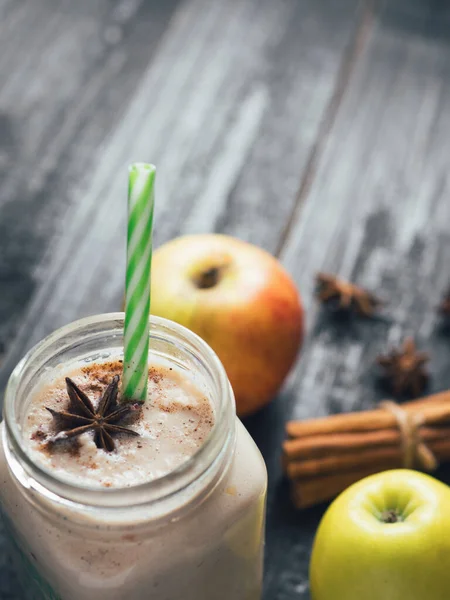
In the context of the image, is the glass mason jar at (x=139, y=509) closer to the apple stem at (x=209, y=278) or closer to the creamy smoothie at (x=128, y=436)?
the creamy smoothie at (x=128, y=436)

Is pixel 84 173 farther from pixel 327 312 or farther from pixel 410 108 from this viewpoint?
pixel 410 108

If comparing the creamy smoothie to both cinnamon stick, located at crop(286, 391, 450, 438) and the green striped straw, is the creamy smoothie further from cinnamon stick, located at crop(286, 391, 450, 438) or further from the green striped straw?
cinnamon stick, located at crop(286, 391, 450, 438)

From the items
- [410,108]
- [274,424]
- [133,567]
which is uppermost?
[133,567]

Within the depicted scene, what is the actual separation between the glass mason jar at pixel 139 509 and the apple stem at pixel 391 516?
0.51 feet

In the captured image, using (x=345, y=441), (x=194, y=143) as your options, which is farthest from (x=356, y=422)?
(x=194, y=143)

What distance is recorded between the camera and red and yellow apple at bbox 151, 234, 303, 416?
1.11m

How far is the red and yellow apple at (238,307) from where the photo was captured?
1107 mm

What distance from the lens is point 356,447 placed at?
1.14 meters

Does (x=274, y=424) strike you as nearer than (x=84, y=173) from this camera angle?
Yes

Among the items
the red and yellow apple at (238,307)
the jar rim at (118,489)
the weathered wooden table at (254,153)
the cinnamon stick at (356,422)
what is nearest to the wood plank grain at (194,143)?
the weathered wooden table at (254,153)

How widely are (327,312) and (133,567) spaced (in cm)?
69

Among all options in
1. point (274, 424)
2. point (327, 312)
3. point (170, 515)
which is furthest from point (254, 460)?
point (327, 312)

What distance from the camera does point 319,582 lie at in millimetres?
946

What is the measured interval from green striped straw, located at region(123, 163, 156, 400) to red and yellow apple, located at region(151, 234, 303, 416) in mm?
314
